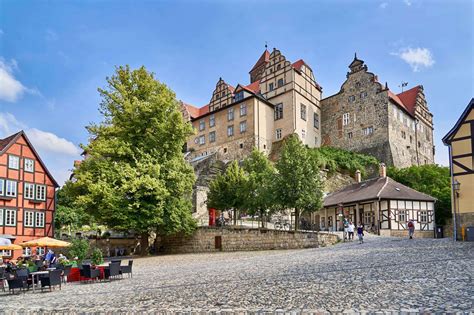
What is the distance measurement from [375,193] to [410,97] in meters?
31.3

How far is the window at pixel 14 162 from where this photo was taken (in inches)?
1462

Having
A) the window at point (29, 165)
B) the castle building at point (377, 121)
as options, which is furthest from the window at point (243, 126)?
the window at point (29, 165)

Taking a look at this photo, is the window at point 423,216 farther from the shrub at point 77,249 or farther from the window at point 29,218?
the window at point 29,218

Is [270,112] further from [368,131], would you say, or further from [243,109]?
[368,131]

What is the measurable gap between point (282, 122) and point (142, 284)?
149 ft

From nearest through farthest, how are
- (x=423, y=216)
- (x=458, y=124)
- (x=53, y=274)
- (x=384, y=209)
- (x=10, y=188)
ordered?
(x=53, y=274) → (x=458, y=124) → (x=10, y=188) → (x=384, y=209) → (x=423, y=216)

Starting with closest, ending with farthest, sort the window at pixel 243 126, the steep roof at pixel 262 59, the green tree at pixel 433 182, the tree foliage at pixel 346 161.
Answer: the green tree at pixel 433 182 → the tree foliage at pixel 346 161 → the window at pixel 243 126 → the steep roof at pixel 262 59

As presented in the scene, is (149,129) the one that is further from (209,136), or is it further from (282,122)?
(209,136)

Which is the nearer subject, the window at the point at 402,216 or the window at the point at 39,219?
the window at the point at 402,216

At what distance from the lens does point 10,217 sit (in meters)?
36.2

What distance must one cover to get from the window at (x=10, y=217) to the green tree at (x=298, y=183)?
20.9 metres

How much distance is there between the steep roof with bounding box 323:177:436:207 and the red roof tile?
24.6 m

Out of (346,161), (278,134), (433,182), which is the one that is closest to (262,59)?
(278,134)

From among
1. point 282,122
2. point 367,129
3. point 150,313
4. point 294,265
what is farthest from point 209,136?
point 150,313
